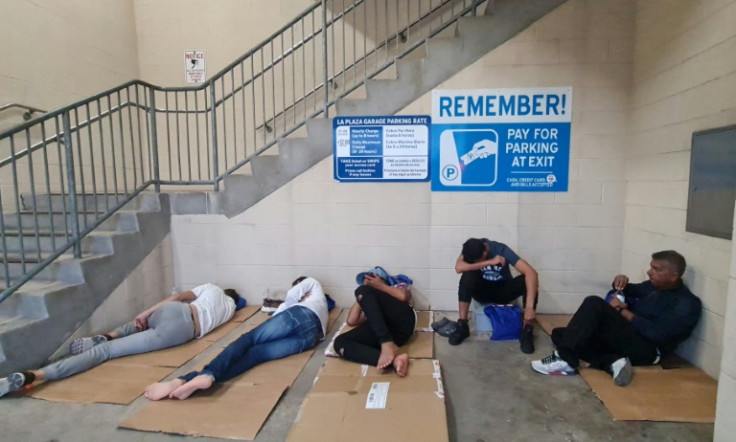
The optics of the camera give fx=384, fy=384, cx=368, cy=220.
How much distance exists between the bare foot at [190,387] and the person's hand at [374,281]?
49.2 inches

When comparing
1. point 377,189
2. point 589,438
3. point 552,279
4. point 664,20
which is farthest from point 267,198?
point 664,20

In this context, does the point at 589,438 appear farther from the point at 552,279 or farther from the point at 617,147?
the point at 617,147

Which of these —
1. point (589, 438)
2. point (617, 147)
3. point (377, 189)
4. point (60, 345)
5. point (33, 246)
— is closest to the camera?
point (589, 438)

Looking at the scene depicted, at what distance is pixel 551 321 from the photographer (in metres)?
3.41

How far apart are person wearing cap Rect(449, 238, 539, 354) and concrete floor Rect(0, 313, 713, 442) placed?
0.64 metres

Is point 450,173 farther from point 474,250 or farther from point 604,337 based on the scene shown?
point 604,337

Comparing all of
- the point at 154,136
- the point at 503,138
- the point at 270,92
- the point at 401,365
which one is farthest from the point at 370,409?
the point at 270,92

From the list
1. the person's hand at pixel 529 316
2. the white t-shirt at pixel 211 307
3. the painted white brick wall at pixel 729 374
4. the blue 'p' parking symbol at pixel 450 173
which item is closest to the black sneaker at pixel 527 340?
the person's hand at pixel 529 316

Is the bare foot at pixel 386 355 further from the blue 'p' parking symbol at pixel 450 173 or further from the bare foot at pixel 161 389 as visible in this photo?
the blue 'p' parking symbol at pixel 450 173

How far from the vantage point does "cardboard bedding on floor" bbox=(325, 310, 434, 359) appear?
2.77m

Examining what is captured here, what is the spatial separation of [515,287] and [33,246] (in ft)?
12.7

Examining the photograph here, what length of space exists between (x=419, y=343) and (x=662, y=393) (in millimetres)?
1507

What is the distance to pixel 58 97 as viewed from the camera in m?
3.71

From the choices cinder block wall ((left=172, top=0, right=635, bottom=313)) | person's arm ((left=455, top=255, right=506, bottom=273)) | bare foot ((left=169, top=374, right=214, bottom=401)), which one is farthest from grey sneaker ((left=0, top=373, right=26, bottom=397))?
person's arm ((left=455, top=255, right=506, bottom=273))
